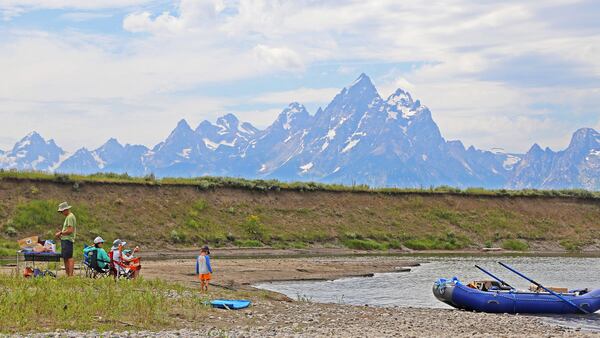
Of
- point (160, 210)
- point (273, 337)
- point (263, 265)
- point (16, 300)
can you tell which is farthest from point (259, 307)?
point (160, 210)

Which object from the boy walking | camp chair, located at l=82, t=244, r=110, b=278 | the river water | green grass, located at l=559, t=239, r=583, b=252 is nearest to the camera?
the boy walking

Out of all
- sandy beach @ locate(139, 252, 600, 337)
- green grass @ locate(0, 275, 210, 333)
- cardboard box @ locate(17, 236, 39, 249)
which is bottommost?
sandy beach @ locate(139, 252, 600, 337)

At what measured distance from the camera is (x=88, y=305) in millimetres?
23953

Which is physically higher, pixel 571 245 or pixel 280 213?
pixel 280 213

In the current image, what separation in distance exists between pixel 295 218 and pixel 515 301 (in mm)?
38966

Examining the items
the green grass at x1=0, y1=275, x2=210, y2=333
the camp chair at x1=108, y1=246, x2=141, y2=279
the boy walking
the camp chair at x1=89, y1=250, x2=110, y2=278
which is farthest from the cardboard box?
the boy walking

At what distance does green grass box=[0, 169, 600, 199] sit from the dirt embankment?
0.60 m

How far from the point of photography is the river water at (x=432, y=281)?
3466cm

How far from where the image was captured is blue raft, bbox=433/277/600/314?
3300 cm

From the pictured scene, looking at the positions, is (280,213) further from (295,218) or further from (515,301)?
(515,301)

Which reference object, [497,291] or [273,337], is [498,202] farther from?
[273,337]

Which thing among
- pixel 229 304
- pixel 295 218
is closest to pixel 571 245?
pixel 295 218

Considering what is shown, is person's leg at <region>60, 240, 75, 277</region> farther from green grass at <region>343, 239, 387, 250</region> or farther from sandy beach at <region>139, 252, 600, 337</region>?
green grass at <region>343, 239, 387, 250</region>

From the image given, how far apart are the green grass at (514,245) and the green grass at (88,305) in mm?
49349
